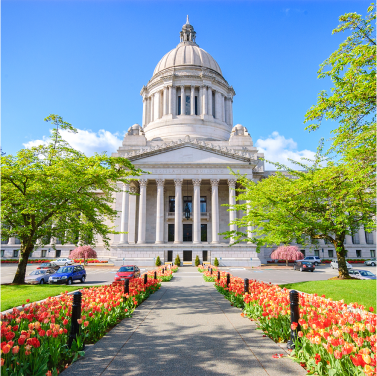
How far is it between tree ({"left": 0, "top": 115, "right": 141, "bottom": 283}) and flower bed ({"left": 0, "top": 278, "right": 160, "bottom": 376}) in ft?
24.7

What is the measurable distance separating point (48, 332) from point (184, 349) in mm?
3017

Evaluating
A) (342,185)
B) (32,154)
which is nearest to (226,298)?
(342,185)

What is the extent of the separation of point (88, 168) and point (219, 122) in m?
48.5

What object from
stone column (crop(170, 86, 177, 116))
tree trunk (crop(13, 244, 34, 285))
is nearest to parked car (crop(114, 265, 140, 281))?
tree trunk (crop(13, 244, 34, 285))

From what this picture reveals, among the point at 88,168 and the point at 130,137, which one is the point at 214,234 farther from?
the point at 88,168

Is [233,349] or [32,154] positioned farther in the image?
[32,154]

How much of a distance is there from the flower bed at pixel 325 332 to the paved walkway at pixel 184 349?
384mm

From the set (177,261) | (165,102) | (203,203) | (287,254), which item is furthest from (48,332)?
(165,102)

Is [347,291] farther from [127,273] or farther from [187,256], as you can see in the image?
[187,256]

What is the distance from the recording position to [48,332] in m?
5.59

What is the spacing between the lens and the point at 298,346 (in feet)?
19.5

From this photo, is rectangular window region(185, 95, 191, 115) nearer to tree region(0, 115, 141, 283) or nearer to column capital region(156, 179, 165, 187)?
column capital region(156, 179, 165, 187)

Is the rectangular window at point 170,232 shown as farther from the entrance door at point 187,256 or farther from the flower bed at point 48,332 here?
the flower bed at point 48,332

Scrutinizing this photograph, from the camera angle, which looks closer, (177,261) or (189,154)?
(177,261)
